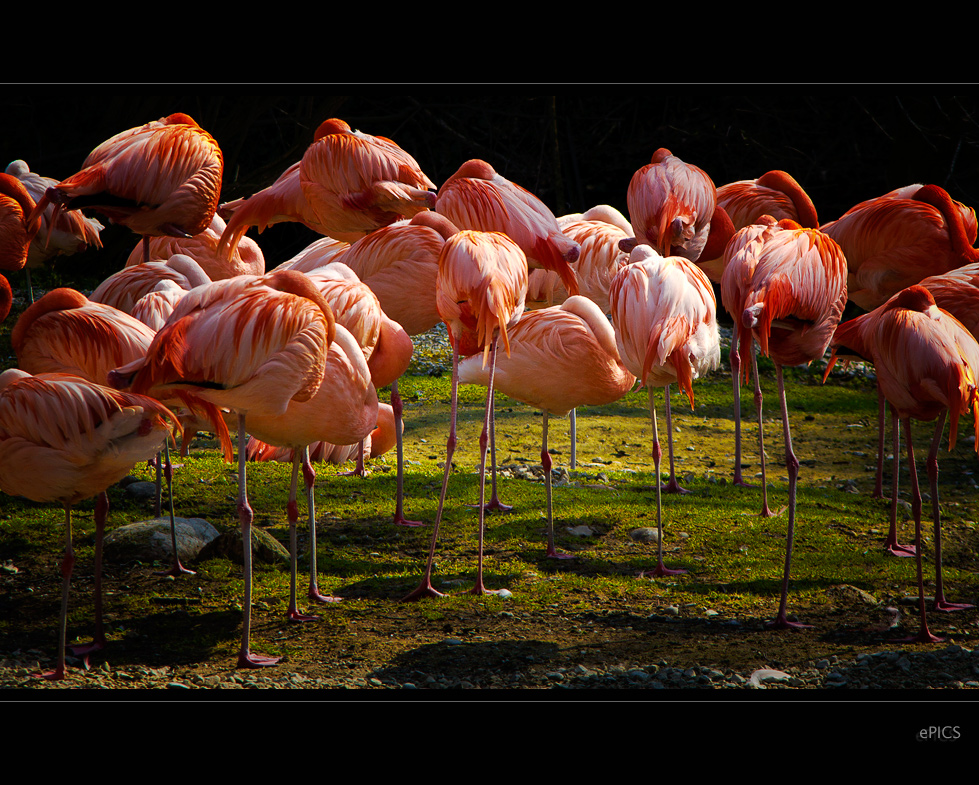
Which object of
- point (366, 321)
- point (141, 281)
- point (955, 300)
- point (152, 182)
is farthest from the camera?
point (152, 182)

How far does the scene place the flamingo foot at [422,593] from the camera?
2.92m

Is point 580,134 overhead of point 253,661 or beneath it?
overhead

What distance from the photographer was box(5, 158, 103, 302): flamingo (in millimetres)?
5289

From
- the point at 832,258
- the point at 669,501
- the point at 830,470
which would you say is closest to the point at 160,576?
the point at 669,501

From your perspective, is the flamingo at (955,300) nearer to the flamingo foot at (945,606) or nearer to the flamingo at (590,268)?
the flamingo foot at (945,606)

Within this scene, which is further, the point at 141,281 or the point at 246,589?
the point at 141,281

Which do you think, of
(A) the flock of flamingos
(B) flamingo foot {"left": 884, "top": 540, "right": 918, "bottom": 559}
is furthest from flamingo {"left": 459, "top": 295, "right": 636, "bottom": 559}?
(B) flamingo foot {"left": 884, "top": 540, "right": 918, "bottom": 559}

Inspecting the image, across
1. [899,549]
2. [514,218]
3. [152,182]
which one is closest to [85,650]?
[152,182]

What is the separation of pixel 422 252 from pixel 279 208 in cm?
96

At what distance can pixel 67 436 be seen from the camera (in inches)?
93.8

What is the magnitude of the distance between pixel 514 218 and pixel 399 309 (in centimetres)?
62

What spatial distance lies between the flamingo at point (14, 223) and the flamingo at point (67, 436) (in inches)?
83.9

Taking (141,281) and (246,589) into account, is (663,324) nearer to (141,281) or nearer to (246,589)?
(246,589)

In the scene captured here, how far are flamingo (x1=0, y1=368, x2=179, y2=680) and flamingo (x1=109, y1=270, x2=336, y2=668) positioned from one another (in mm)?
91
